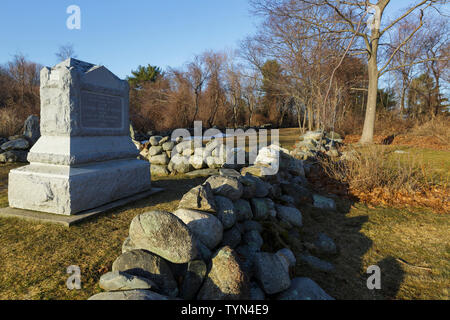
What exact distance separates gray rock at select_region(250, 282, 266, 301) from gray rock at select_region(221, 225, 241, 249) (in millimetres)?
564

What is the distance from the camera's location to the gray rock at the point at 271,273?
2254mm

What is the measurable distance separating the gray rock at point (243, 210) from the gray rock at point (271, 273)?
39.5 inches

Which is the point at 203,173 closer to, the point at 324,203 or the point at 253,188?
the point at 253,188

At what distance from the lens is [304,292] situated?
2.25 metres

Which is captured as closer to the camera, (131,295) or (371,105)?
(131,295)

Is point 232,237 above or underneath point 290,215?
above

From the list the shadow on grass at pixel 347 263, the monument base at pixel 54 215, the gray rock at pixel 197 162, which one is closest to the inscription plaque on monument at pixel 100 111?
the monument base at pixel 54 215

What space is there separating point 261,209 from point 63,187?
264 centimetres

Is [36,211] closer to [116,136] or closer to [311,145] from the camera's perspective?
[116,136]

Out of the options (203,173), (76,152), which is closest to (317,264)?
(76,152)

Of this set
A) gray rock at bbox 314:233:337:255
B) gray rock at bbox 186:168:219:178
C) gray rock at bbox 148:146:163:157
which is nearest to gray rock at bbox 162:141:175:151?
gray rock at bbox 148:146:163:157

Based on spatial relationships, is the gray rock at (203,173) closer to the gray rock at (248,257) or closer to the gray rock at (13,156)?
the gray rock at (248,257)

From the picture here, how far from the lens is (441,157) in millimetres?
8266

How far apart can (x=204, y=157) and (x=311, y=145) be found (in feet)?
15.1
